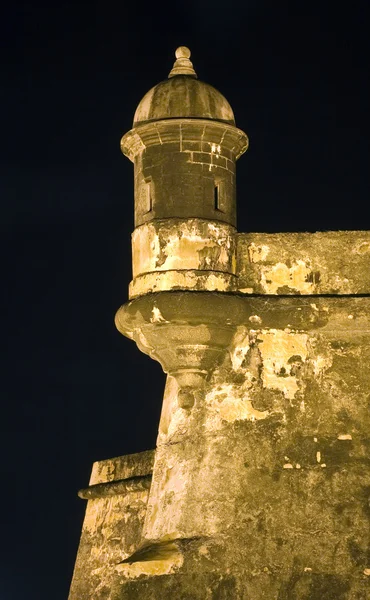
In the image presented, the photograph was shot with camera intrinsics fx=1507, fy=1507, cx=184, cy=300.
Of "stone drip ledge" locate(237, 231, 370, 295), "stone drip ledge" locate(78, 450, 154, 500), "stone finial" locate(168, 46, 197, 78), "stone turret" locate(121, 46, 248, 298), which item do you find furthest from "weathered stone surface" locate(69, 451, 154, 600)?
"stone finial" locate(168, 46, 197, 78)

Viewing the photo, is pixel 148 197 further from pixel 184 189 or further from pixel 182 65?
pixel 182 65

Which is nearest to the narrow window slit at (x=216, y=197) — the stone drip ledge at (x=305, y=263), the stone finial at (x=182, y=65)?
the stone drip ledge at (x=305, y=263)

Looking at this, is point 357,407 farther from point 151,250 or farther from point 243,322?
point 151,250

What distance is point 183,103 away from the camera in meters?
13.6

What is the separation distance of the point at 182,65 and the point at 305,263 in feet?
7.46

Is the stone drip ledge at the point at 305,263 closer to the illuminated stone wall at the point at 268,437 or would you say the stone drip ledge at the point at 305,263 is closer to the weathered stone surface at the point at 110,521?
the illuminated stone wall at the point at 268,437

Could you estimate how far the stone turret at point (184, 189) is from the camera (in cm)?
1334

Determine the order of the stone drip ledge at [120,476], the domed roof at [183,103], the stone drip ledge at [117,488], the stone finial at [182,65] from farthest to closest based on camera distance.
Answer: the stone drip ledge at [120,476] → the stone drip ledge at [117,488] → the stone finial at [182,65] → the domed roof at [183,103]

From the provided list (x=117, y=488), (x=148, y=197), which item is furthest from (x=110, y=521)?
(x=148, y=197)

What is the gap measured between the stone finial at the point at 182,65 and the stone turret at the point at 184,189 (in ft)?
1.04

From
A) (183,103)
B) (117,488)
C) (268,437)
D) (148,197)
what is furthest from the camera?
(117,488)

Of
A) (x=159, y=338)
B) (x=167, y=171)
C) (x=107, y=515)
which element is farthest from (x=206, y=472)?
(x=107, y=515)

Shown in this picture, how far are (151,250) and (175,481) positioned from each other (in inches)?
82.4

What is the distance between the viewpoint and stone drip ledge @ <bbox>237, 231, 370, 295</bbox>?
13.6m
